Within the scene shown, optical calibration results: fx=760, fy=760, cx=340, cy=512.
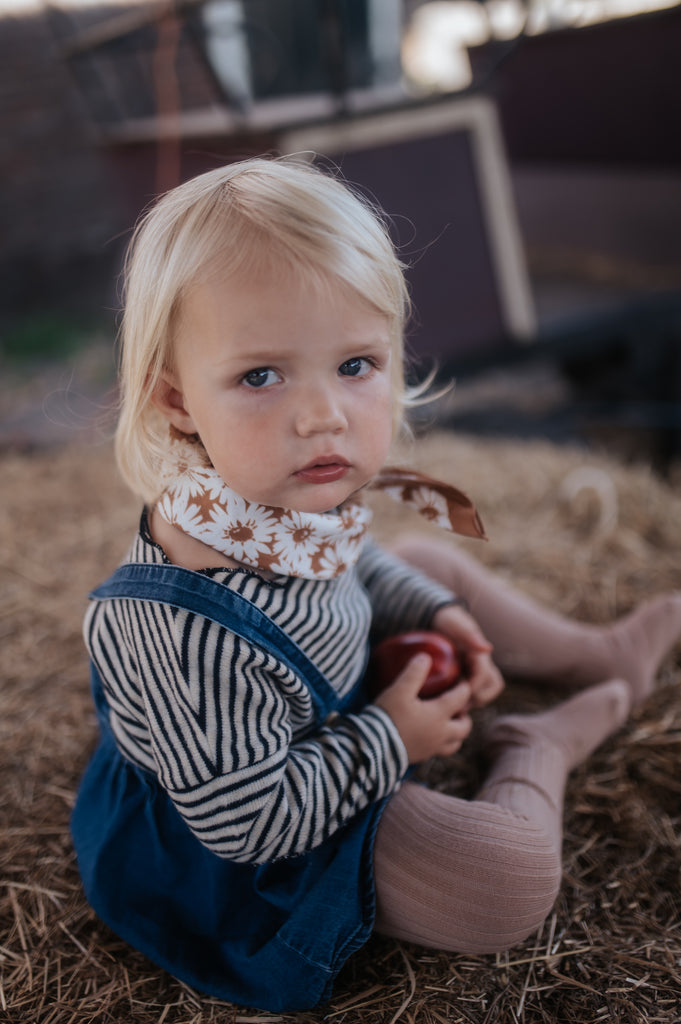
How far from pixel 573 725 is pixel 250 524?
70 centimetres

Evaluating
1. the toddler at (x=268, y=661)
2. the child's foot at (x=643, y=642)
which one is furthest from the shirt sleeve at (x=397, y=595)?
the child's foot at (x=643, y=642)

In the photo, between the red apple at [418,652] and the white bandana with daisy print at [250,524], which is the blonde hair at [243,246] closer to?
the white bandana with daisy print at [250,524]

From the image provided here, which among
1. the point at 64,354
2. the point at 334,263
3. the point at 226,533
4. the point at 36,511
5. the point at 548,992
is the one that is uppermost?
the point at 334,263

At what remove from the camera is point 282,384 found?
0.85m

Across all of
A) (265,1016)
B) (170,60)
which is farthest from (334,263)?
(170,60)

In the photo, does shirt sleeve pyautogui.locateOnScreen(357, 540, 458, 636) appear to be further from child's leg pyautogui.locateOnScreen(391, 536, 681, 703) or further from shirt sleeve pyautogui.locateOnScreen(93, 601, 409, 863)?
shirt sleeve pyautogui.locateOnScreen(93, 601, 409, 863)

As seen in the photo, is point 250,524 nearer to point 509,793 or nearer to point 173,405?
point 173,405

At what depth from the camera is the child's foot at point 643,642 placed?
1433 millimetres

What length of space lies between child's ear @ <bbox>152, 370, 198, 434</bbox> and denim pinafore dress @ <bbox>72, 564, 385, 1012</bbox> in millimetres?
185

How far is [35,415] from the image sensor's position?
3.96m

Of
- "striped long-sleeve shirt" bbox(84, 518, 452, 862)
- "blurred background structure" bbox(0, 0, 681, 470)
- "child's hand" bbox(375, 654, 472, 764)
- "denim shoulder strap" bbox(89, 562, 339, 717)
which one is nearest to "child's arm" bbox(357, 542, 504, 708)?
"child's hand" bbox(375, 654, 472, 764)

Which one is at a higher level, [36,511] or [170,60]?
[170,60]

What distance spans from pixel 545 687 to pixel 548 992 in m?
0.63

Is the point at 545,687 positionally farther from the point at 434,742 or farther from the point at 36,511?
the point at 36,511
